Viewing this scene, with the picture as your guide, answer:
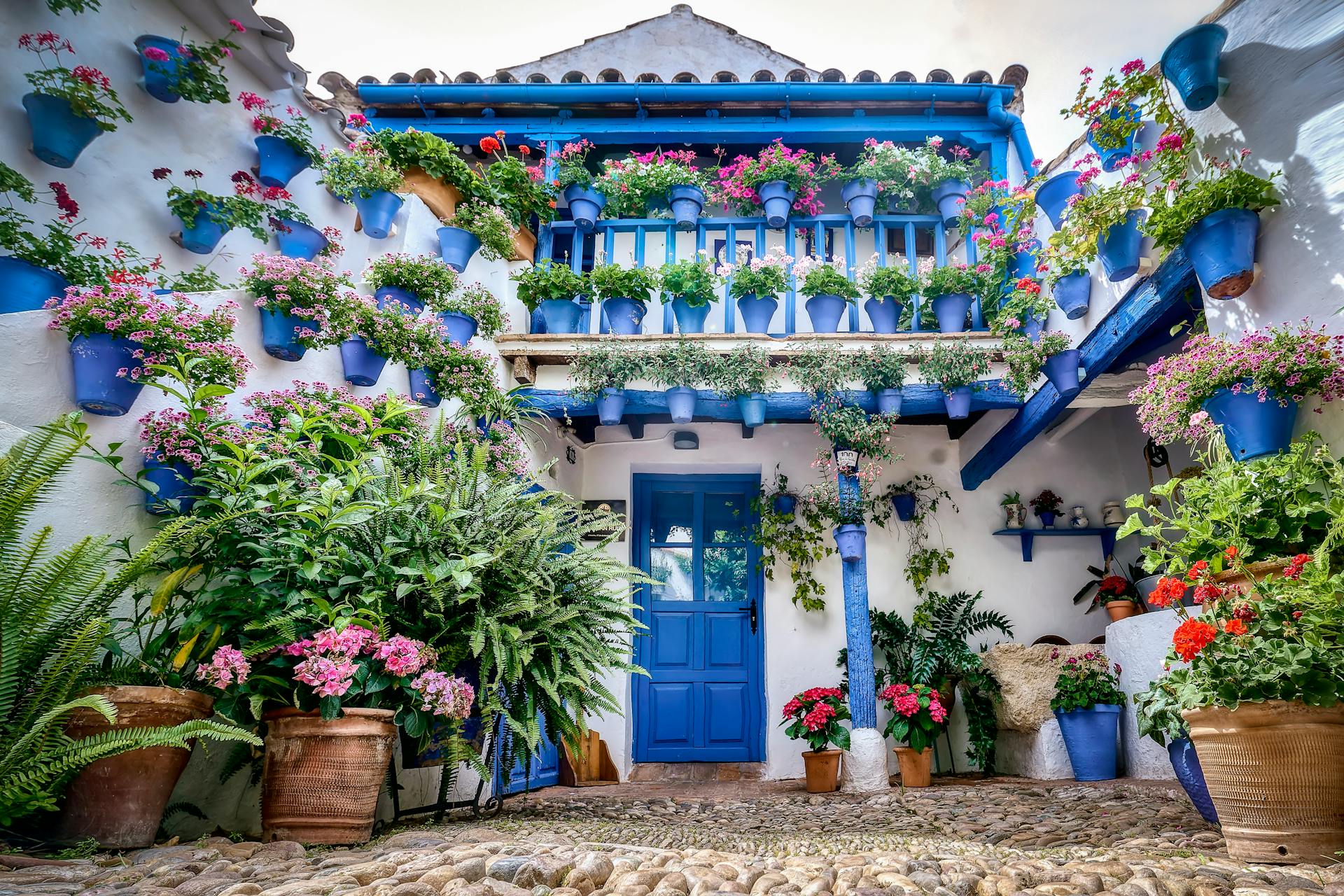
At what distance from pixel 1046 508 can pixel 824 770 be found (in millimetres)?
2955

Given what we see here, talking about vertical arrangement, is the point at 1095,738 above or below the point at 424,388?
below

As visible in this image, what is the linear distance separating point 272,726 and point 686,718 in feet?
13.5

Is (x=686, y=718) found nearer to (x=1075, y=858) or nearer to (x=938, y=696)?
(x=938, y=696)

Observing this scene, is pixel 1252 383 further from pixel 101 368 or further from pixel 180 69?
pixel 180 69

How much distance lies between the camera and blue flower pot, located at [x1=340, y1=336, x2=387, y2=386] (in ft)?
12.1

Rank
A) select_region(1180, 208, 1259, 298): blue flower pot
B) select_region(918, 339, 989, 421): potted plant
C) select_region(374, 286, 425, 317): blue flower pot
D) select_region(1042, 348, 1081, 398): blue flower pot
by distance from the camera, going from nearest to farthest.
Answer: select_region(1180, 208, 1259, 298): blue flower pot
select_region(374, 286, 425, 317): blue flower pot
select_region(1042, 348, 1081, 398): blue flower pot
select_region(918, 339, 989, 421): potted plant

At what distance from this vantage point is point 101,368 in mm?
2420

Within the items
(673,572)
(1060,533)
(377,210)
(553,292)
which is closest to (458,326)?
(377,210)

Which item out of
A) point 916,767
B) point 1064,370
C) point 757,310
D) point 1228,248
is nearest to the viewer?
point 1228,248

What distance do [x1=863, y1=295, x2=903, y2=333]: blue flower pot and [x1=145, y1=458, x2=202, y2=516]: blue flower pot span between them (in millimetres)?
4176

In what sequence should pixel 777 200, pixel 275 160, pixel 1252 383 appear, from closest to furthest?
pixel 1252 383, pixel 275 160, pixel 777 200

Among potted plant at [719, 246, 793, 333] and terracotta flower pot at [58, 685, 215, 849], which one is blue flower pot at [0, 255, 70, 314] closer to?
terracotta flower pot at [58, 685, 215, 849]

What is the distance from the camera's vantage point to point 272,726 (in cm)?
249

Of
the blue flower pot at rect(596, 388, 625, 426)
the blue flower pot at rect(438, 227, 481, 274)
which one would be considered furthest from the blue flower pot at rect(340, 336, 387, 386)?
the blue flower pot at rect(596, 388, 625, 426)
